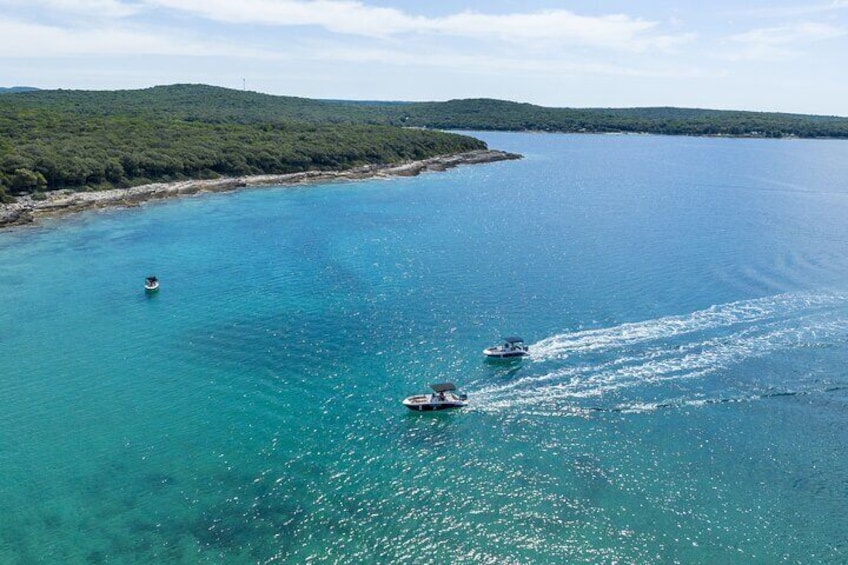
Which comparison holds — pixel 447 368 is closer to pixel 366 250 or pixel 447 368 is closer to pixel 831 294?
pixel 366 250

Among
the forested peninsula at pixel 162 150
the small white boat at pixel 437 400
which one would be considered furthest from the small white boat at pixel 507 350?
the forested peninsula at pixel 162 150

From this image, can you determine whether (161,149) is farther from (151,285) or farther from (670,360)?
(670,360)

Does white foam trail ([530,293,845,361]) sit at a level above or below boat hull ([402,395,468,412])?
above

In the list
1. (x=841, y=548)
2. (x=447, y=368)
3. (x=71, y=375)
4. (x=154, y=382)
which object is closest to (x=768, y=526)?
(x=841, y=548)

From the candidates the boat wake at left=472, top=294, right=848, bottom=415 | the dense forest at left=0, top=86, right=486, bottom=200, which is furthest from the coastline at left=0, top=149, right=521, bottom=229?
the boat wake at left=472, top=294, right=848, bottom=415

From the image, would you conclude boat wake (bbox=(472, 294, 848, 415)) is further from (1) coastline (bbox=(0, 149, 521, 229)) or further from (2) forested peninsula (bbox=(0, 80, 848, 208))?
(2) forested peninsula (bbox=(0, 80, 848, 208))

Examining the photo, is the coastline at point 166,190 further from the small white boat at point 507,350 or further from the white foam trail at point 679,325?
the white foam trail at point 679,325
